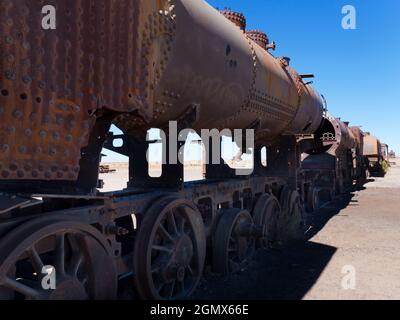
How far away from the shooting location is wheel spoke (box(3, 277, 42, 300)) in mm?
2248

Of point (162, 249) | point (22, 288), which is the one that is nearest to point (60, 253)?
point (22, 288)

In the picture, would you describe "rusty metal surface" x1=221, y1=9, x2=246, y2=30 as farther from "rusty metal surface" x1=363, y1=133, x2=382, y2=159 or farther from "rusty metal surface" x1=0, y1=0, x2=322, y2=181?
"rusty metal surface" x1=363, y1=133, x2=382, y2=159

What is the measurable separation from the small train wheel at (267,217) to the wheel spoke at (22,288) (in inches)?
187

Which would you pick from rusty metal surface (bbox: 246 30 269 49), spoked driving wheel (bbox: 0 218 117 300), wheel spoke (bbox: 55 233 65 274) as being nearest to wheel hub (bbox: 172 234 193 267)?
spoked driving wheel (bbox: 0 218 117 300)

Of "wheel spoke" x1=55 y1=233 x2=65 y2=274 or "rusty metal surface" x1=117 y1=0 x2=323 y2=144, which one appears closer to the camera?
"wheel spoke" x1=55 y1=233 x2=65 y2=274

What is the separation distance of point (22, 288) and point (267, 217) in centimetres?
532

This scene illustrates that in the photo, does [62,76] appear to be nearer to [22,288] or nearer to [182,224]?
[22,288]

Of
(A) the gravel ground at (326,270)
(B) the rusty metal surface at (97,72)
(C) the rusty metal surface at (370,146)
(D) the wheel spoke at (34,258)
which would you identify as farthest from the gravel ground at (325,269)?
(C) the rusty metal surface at (370,146)

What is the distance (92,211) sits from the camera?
3.06m

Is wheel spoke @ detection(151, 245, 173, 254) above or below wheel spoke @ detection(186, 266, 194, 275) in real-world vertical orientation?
above

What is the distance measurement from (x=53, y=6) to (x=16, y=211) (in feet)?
4.63

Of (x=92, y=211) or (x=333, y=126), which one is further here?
(x=333, y=126)
